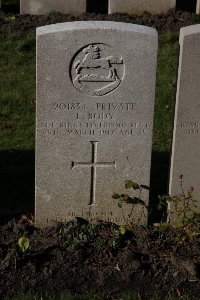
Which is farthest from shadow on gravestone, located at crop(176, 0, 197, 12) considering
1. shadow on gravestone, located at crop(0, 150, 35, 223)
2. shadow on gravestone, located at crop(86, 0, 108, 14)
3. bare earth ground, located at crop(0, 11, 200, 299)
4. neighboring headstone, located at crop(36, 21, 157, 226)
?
bare earth ground, located at crop(0, 11, 200, 299)

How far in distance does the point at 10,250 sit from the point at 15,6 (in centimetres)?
697

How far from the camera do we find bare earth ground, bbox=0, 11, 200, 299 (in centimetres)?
503

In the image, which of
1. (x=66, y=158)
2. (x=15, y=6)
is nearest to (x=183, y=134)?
(x=66, y=158)

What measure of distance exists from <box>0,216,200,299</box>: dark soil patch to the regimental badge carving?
117 cm

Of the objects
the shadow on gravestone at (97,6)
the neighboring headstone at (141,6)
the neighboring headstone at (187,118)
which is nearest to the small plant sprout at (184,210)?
the neighboring headstone at (187,118)

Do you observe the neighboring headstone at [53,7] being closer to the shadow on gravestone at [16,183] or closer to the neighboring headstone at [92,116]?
the shadow on gravestone at [16,183]

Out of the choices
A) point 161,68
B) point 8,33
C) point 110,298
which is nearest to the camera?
point 110,298

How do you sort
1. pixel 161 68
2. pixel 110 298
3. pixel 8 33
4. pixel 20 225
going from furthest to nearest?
pixel 8 33
pixel 161 68
pixel 20 225
pixel 110 298

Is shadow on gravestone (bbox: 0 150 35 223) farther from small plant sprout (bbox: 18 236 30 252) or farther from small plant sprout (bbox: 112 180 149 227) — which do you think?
small plant sprout (bbox: 112 180 149 227)

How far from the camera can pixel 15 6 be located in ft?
37.4

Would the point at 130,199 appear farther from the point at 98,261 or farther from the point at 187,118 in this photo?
the point at 187,118

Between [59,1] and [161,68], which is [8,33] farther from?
[161,68]

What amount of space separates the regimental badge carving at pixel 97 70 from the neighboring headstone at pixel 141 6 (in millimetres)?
5670

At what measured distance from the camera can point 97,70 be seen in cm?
531
